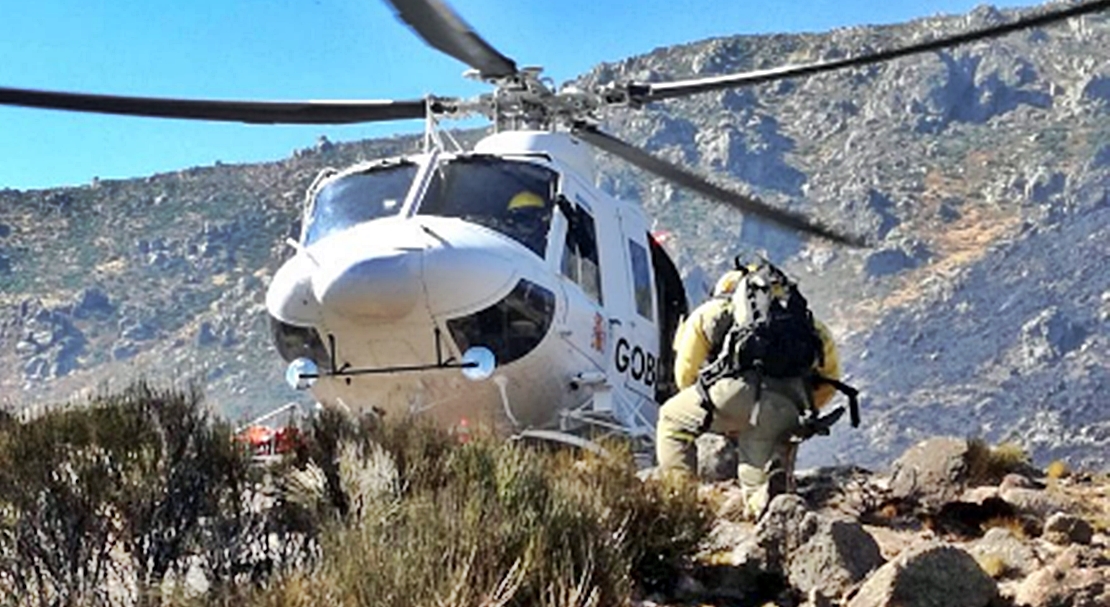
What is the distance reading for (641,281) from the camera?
1215 centimetres

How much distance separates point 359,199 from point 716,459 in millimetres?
3594

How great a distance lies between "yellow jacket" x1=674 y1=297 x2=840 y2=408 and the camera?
8.03 meters

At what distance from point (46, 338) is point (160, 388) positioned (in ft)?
416

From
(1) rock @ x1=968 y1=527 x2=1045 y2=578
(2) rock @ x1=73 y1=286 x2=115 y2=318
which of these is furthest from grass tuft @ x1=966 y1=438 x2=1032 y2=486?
(2) rock @ x1=73 y1=286 x2=115 y2=318

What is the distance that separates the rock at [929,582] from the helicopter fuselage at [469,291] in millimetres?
5004

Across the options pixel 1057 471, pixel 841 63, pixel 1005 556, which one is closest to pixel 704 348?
pixel 841 63

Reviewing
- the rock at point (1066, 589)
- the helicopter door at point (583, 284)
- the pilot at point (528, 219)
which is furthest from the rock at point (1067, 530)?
the pilot at point (528, 219)

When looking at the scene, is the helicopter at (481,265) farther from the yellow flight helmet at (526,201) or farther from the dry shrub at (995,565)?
the dry shrub at (995,565)

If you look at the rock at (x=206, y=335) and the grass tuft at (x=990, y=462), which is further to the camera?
the rock at (x=206, y=335)

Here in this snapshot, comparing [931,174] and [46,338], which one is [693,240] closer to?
[931,174]

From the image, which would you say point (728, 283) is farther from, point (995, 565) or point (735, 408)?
point (995, 565)

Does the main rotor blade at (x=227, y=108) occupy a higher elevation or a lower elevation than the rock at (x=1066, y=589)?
higher

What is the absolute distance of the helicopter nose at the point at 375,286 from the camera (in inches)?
361

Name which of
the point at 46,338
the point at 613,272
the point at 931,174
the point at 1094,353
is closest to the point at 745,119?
the point at 931,174
